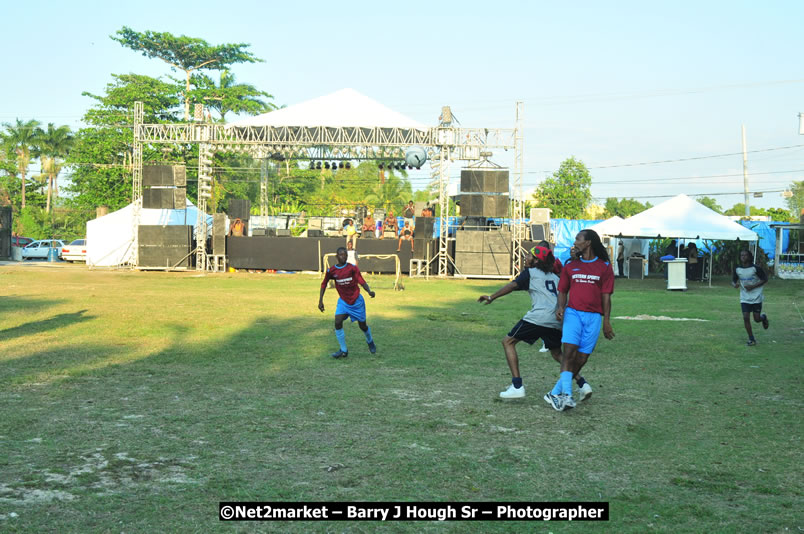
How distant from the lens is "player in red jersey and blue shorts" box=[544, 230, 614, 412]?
755cm

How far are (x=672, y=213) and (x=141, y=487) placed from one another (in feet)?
94.4

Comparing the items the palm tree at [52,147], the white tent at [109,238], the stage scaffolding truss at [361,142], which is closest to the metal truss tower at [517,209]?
the stage scaffolding truss at [361,142]

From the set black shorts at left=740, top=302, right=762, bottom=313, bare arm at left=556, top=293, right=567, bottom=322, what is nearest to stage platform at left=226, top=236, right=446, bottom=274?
black shorts at left=740, top=302, right=762, bottom=313

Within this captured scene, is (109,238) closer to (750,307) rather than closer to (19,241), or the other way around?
(19,241)

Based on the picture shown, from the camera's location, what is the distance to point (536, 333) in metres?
8.23

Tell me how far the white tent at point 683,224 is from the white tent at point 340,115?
9.70 meters

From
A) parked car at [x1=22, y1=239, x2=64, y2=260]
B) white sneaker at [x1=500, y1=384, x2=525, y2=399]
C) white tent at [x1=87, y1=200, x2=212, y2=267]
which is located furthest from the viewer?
parked car at [x1=22, y1=239, x2=64, y2=260]

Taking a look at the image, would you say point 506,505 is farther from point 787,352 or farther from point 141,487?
point 787,352

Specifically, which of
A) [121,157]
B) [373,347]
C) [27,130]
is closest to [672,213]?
[373,347]

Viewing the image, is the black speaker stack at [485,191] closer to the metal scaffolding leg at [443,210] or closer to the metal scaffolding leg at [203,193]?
the metal scaffolding leg at [443,210]

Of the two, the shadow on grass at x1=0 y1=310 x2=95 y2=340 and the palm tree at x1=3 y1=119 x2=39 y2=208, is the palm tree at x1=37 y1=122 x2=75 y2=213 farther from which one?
the shadow on grass at x1=0 y1=310 x2=95 y2=340

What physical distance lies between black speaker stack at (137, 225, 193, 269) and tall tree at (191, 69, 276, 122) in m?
24.9

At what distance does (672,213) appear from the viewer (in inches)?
1216

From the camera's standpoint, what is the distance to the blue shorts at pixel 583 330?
298 inches
